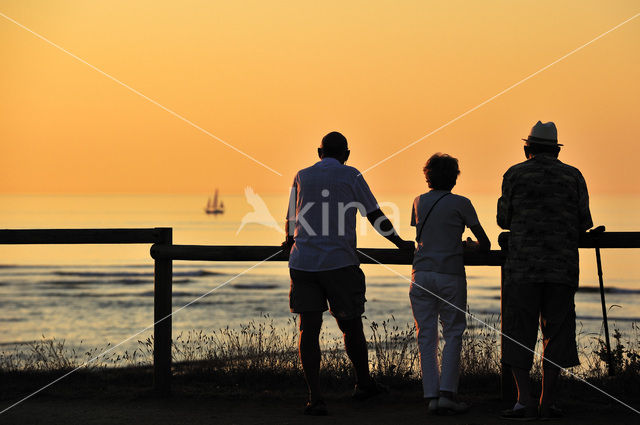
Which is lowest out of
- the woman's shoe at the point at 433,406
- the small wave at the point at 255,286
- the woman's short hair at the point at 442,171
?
the woman's shoe at the point at 433,406

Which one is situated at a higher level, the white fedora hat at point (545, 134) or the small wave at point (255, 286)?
the small wave at point (255, 286)

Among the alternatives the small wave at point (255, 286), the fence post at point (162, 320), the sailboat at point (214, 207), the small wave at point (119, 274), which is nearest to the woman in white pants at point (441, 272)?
the fence post at point (162, 320)

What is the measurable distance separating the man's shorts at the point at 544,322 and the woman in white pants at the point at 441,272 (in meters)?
0.36

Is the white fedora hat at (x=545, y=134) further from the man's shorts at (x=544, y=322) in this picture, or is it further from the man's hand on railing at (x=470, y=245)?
the man's shorts at (x=544, y=322)

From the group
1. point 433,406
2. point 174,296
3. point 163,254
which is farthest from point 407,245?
point 174,296

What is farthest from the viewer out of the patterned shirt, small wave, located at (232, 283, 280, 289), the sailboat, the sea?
the sailboat

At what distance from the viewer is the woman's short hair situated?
216 inches

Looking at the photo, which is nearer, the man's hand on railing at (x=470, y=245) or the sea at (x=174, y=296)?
the man's hand on railing at (x=470, y=245)

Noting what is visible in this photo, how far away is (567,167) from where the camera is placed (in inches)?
209

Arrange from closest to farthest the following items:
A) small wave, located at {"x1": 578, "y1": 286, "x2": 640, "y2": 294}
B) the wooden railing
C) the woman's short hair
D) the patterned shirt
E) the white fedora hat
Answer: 1. the patterned shirt
2. the white fedora hat
3. the woman's short hair
4. the wooden railing
5. small wave, located at {"x1": 578, "y1": 286, "x2": 640, "y2": 294}

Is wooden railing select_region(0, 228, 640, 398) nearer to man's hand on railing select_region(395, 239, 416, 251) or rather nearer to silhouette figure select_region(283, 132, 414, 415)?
man's hand on railing select_region(395, 239, 416, 251)

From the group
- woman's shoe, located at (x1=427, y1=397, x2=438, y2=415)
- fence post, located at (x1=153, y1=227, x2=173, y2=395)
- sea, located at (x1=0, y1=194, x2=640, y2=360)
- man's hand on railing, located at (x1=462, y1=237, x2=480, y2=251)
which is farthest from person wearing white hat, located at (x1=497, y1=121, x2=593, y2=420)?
sea, located at (x1=0, y1=194, x2=640, y2=360)

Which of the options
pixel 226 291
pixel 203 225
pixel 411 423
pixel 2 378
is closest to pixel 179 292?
pixel 226 291

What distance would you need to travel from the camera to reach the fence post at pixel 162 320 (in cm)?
629
